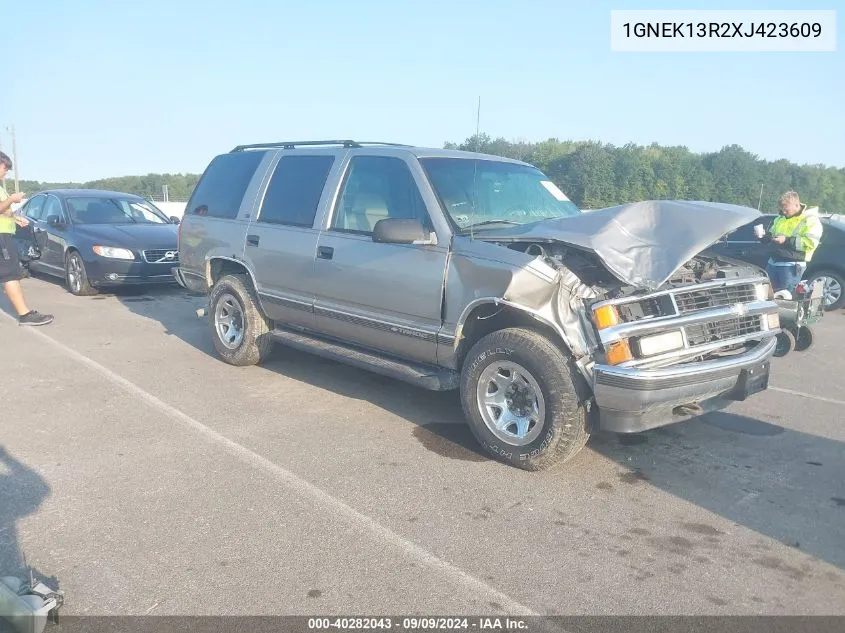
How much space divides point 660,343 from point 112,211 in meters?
10.2

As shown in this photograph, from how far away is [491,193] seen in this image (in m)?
5.33

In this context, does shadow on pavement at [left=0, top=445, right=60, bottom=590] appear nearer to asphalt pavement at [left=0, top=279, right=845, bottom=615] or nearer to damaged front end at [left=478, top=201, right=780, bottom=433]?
asphalt pavement at [left=0, top=279, right=845, bottom=615]

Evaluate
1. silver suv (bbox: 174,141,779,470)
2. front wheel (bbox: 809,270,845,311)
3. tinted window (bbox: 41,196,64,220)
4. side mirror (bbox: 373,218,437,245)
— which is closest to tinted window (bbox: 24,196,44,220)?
tinted window (bbox: 41,196,64,220)

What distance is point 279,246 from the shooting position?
19.9 ft

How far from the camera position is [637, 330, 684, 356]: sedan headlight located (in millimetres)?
4047

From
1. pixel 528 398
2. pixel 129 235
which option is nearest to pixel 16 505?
pixel 528 398

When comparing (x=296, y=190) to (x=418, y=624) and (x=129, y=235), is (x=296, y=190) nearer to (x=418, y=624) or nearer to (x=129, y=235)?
(x=418, y=624)

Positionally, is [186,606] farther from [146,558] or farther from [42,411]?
[42,411]

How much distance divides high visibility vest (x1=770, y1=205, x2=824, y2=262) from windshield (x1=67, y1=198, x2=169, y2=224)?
956cm

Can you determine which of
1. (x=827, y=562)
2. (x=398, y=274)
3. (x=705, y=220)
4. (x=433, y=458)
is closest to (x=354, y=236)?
(x=398, y=274)

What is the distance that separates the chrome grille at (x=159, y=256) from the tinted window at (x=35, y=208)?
294 centimetres

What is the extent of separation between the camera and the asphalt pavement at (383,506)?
3.04 m

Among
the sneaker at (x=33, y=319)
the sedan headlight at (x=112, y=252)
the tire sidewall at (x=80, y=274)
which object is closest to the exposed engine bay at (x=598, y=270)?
the sneaker at (x=33, y=319)

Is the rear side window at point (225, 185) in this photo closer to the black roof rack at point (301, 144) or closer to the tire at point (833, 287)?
the black roof rack at point (301, 144)
